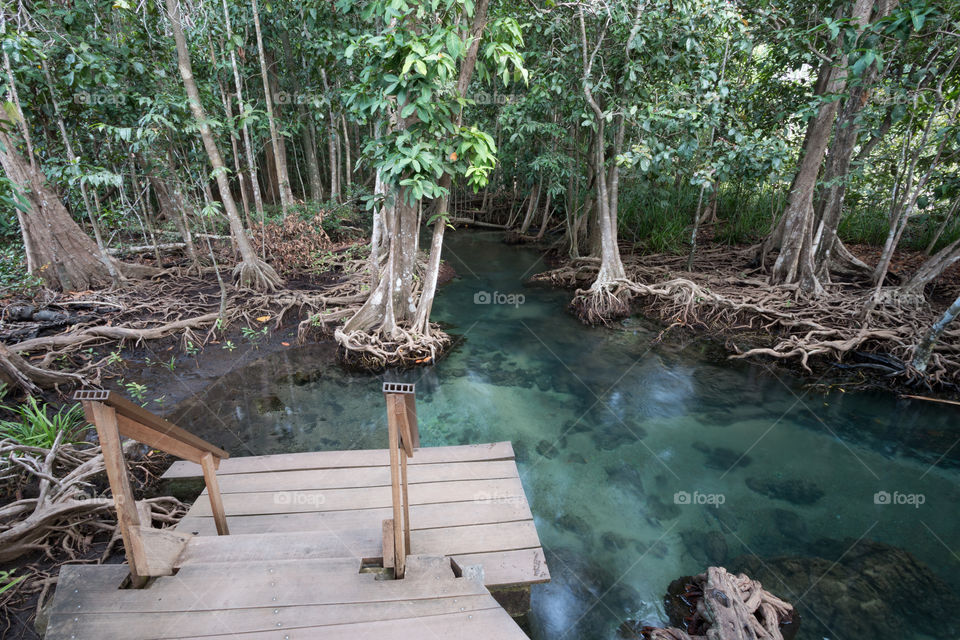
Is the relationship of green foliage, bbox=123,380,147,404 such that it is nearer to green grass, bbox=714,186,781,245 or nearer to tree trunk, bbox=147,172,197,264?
tree trunk, bbox=147,172,197,264

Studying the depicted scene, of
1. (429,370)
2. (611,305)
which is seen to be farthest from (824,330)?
(429,370)

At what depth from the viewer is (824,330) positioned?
576cm

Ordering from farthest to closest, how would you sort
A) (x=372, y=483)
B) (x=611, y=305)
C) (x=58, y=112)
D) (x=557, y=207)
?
(x=557, y=207) < (x=611, y=305) < (x=58, y=112) < (x=372, y=483)

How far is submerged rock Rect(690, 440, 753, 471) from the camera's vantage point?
4.22 meters

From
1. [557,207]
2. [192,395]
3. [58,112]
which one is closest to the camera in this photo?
[192,395]

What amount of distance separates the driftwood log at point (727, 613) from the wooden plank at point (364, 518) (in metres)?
1.08

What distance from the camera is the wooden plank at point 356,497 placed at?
2.69 m

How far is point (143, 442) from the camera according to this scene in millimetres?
1593

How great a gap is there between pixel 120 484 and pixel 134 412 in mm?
247

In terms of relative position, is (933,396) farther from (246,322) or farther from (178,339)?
(178,339)

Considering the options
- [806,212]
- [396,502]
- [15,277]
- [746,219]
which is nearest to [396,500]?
[396,502]

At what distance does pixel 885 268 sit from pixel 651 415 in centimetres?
405

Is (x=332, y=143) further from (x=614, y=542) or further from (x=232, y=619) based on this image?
(x=232, y=619)

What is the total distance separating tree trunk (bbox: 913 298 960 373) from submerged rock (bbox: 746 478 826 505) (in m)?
2.36
